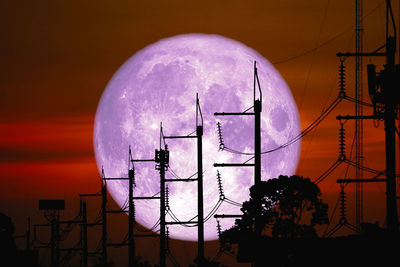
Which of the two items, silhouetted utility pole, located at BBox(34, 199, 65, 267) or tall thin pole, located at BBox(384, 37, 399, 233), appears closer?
tall thin pole, located at BBox(384, 37, 399, 233)

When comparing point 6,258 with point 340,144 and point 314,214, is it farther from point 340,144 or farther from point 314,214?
point 340,144

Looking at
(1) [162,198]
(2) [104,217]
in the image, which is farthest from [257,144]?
(2) [104,217]

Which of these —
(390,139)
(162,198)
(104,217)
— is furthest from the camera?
(104,217)

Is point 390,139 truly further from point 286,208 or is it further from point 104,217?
point 104,217

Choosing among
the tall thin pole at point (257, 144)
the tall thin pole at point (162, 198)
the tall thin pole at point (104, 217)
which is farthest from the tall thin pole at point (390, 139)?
the tall thin pole at point (104, 217)

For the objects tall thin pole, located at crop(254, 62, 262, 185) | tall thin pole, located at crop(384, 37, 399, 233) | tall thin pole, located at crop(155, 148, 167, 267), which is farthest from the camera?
tall thin pole, located at crop(155, 148, 167, 267)

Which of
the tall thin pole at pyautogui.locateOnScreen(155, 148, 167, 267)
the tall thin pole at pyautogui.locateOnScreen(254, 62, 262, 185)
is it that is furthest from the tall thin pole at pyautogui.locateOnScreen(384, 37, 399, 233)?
the tall thin pole at pyautogui.locateOnScreen(155, 148, 167, 267)

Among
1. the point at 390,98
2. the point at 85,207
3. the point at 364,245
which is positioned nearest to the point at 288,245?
the point at 364,245

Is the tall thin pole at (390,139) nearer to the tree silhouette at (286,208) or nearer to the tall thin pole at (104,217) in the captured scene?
the tree silhouette at (286,208)

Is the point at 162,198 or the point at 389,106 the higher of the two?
the point at 389,106

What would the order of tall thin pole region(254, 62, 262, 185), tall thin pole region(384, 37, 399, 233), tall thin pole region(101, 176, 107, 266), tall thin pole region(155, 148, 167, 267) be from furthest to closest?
tall thin pole region(101, 176, 107, 266) → tall thin pole region(155, 148, 167, 267) → tall thin pole region(254, 62, 262, 185) → tall thin pole region(384, 37, 399, 233)

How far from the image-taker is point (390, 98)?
3628cm

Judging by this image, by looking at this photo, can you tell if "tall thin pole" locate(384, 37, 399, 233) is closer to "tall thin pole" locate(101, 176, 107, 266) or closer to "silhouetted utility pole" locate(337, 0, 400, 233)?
"silhouetted utility pole" locate(337, 0, 400, 233)

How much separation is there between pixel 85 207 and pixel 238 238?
47327mm
